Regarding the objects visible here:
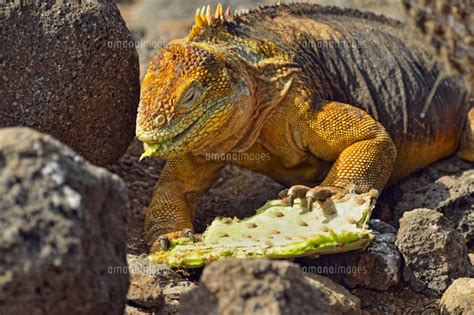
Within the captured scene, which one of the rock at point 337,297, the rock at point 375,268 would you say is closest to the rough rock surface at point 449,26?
the rock at point 375,268

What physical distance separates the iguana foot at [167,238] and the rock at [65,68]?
0.93 metres

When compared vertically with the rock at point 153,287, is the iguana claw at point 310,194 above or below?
above

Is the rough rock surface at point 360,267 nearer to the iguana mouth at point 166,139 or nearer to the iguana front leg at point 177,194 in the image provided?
the iguana front leg at point 177,194

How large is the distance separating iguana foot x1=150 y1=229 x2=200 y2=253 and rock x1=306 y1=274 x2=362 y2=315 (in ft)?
3.44

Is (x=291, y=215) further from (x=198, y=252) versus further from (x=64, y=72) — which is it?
(x=64, y=72)

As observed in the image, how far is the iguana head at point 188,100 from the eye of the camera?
6086 millimetres

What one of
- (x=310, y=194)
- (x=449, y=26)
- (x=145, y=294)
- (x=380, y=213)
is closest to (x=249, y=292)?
(x=145, y=294)

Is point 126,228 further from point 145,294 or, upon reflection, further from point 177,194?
point 177,194

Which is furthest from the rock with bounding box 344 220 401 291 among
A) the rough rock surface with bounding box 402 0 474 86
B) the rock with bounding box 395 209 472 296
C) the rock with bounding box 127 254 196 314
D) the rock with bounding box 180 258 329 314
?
the rough rock surface with bounding box 402 0 474 86

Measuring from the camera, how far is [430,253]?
5.76 meters

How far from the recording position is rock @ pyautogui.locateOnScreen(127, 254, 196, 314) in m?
4.91

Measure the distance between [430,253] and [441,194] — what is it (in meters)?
1.23

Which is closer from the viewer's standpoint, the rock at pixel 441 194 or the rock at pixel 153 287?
the rock at pixel 153 287

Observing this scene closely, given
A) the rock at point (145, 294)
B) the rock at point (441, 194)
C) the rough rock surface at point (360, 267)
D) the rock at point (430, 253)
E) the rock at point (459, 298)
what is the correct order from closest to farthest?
the rock at point (145, 294) < the rock at point (459, 298) < the rough rock surface at point (360, 267) < the rock at point (430, 253) < the rock at point (441, 194)
